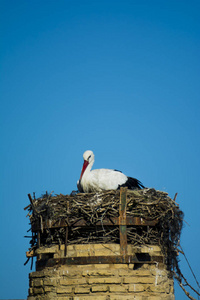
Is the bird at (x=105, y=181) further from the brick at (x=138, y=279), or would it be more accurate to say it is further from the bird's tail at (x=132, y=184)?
the brick at (x=138, y=279)

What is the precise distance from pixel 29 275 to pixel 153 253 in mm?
2666

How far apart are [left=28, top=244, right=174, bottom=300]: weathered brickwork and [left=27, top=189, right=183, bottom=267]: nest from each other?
23 centimetres

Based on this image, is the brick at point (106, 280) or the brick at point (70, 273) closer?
the brick at point (106, 280)

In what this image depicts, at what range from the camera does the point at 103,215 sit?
35.9ft

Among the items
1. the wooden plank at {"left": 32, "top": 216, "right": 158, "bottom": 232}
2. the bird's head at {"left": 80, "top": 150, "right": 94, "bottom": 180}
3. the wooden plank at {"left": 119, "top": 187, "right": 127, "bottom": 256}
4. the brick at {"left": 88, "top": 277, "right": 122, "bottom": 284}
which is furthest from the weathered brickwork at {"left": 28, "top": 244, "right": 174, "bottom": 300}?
the bird's head at {"left": 80, "top": 150, "right": 94, "bottom": 180}

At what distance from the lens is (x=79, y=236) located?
11.2 meters

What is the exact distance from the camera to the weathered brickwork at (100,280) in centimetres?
1065

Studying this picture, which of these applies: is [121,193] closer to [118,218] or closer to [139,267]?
[118,218]

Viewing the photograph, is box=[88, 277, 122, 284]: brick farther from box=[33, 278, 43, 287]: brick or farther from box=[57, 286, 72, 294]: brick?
box=[33, 278, 43, 287]: brick

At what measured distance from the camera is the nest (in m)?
11.0

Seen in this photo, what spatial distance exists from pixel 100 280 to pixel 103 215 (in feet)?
4.11

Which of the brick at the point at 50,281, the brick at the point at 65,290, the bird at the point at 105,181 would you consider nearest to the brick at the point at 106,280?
the brick at the point at 65,290

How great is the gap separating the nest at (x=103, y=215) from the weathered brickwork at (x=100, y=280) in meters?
0.23

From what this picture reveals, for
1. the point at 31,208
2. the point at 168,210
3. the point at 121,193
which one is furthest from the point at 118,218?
the point at 31,208
